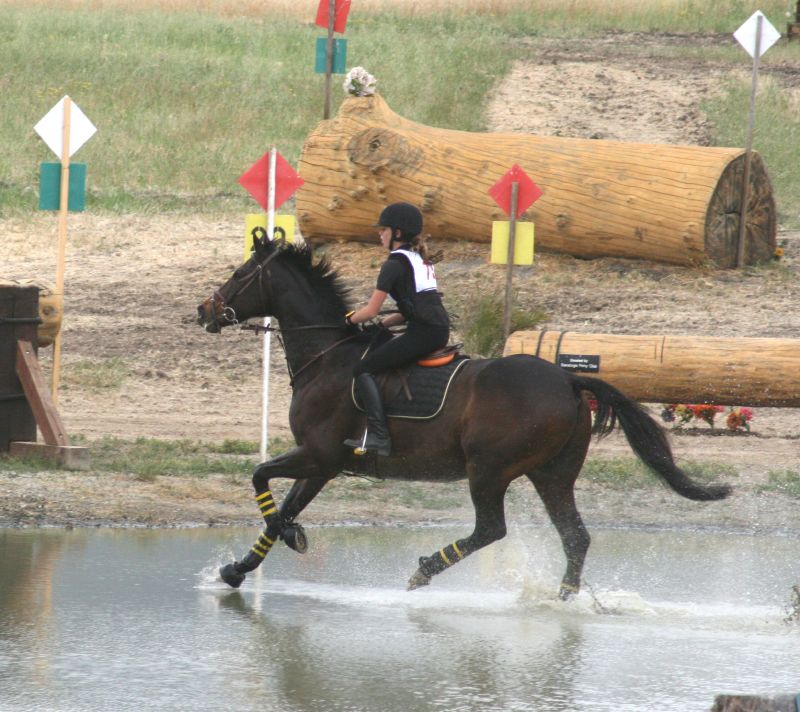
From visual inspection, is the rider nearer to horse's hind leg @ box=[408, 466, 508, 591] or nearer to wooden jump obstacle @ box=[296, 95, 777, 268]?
horse's hind leg @ box=[408, 466, 508, 591]

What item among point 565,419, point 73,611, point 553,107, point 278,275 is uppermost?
point 553,107

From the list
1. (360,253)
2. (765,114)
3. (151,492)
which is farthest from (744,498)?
(765,114)

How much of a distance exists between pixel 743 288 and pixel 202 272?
23.3 ft

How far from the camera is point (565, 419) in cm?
853

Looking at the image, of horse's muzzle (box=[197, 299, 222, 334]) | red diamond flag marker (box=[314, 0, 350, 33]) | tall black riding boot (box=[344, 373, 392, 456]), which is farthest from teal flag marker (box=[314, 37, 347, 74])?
tall black riding boot (box=[344, 373, 392, 456])

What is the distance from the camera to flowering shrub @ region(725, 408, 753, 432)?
14.0 m

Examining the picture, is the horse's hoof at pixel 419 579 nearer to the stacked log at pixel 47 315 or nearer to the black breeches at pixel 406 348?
the black breeches at pixel 406 348

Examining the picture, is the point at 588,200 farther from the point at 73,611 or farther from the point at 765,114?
the point at 73,611

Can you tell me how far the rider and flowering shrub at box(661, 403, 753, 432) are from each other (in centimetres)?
569

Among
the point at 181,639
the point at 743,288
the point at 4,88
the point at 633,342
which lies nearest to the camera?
the point at 181,639

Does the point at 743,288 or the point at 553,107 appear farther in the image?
the point at 553,107

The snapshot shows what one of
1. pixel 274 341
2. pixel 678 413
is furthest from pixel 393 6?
pixel 678 413

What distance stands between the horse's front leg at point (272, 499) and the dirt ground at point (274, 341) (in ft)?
5.64

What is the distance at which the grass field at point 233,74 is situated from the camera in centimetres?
2572
